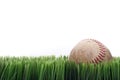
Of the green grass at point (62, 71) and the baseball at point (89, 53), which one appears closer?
the green grass at point (62, 71)

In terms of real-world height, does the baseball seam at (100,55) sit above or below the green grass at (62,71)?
above

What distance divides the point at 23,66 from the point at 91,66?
1.42 m

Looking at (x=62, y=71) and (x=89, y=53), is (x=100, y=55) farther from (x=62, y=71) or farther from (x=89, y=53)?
(x=62, y=71)

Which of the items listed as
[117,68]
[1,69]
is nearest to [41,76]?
[1,69]

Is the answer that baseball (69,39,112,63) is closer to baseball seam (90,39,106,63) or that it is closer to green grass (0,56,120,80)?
baseball seam (90,39,106,63)

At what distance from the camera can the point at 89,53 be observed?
7.22m

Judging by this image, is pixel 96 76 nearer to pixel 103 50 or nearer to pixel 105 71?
pixel 105 71

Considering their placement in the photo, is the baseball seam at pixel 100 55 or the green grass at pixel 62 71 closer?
the green grass at pixel 62 71

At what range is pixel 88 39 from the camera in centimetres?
773

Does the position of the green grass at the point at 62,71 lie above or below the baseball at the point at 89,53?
below

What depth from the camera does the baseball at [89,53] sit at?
283 inches

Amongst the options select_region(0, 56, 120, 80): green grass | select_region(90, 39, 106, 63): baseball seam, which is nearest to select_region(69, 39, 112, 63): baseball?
select_region(90, 39, 106, 63): baseball seam

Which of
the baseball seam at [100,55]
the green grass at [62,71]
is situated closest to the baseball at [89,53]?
the baseball seam at [100,55]

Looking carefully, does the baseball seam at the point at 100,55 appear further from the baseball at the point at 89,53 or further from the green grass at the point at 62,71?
the green grass at the point at 62,71
